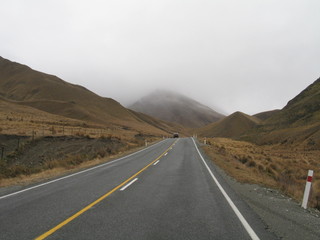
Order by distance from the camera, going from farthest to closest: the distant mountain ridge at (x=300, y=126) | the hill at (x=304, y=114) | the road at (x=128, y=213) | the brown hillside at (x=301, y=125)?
1. the hill at (x=304, y=114)
2. the distant mountain ridge at (x=300, y=126)
3. the brown hillside at (x=301, y=125)
4. the road at (x=128, y=213)

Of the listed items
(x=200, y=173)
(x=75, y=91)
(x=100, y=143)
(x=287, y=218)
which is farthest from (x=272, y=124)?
(x=75, y=91)

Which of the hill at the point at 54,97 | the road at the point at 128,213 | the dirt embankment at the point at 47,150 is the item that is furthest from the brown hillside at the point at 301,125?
the hill at the point at 54,97

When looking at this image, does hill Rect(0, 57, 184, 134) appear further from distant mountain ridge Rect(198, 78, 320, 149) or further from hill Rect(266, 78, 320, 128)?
hill Rect(266, 78, 320, 128)

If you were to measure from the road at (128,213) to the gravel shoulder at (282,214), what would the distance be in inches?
11.4

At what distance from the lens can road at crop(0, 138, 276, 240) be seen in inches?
204

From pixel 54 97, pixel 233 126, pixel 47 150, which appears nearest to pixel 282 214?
pixel 47 150

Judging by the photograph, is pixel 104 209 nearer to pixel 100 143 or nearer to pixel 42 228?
pixel 42 228

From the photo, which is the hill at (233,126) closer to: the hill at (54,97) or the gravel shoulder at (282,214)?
the hill at (54,97)

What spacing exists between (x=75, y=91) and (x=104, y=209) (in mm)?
170609

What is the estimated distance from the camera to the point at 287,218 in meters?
6.35

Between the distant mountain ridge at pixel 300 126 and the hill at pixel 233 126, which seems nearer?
the distant mountain ridge at pixel 300 126

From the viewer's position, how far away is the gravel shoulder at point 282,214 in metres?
5.38

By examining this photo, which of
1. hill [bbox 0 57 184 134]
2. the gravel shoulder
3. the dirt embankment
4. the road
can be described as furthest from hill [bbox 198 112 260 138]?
the road

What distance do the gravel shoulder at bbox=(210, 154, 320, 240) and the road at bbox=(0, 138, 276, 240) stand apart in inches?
11.4
